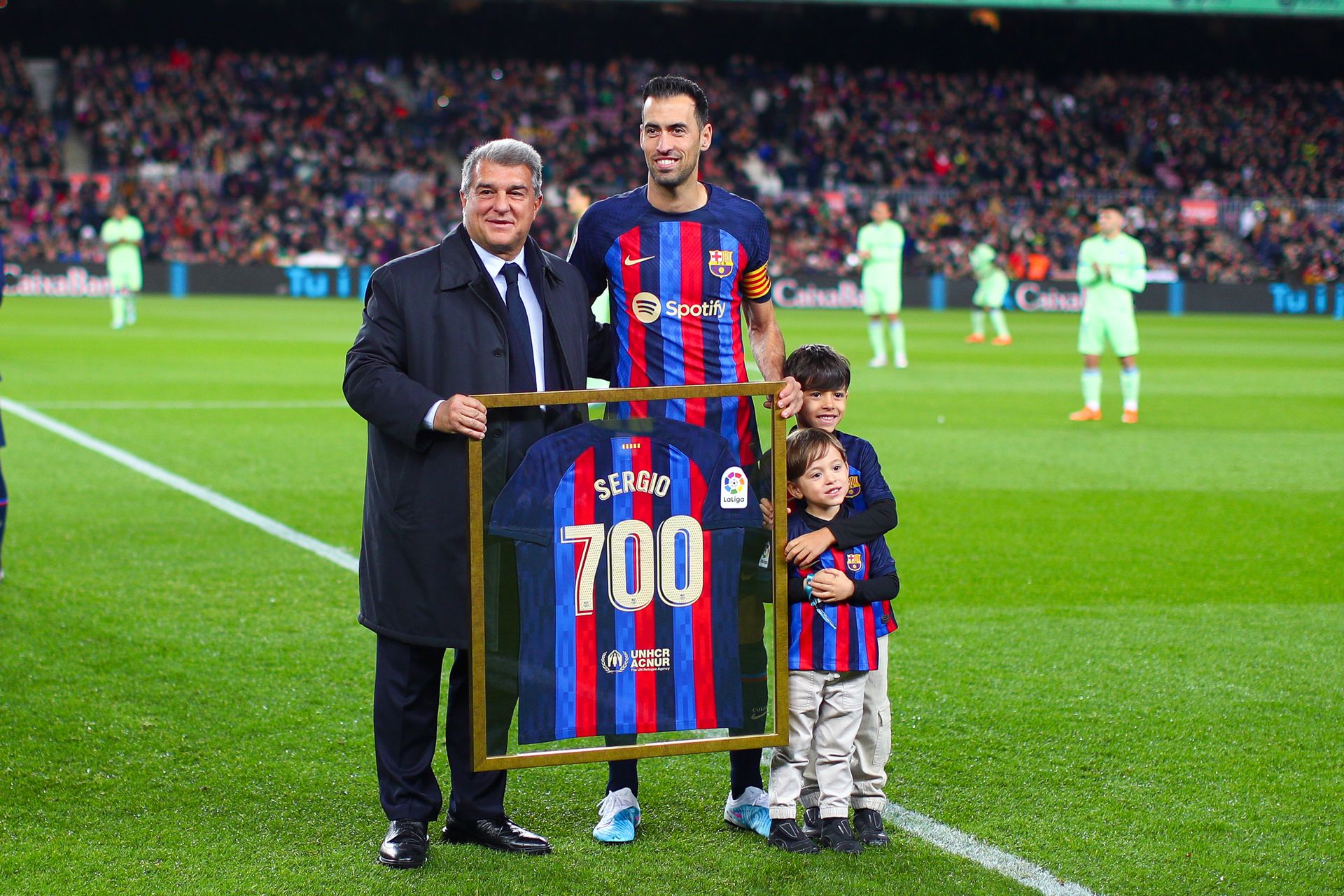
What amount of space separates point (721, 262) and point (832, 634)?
119cm

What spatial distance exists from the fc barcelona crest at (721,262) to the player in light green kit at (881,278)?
15078 millimetres

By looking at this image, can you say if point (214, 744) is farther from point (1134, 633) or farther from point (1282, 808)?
point (1134, 633)

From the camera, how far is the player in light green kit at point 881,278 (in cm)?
1944

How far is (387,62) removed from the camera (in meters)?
41.9

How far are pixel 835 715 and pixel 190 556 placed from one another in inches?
182

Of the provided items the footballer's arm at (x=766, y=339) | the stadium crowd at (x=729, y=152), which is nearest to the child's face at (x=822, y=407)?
the footballer's arm at (x=766, y=339)

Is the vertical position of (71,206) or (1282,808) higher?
(71,206)

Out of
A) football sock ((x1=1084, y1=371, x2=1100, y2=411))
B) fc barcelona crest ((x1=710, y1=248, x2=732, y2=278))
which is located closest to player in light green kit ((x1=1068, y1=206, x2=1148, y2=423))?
football sock ((x1=1084, y1=371, x2=1100, y2=411))

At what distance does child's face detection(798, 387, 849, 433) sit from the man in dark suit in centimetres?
64

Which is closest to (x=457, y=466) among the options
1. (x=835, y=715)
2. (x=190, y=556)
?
(x=835, y=715)

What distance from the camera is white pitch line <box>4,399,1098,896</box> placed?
11.9 feet

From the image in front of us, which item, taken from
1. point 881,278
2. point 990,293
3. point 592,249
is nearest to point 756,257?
point 592,249

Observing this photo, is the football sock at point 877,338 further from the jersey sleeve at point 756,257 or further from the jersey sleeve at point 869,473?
the jersey sleeve at point 869,473

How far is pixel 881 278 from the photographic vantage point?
1947cm
